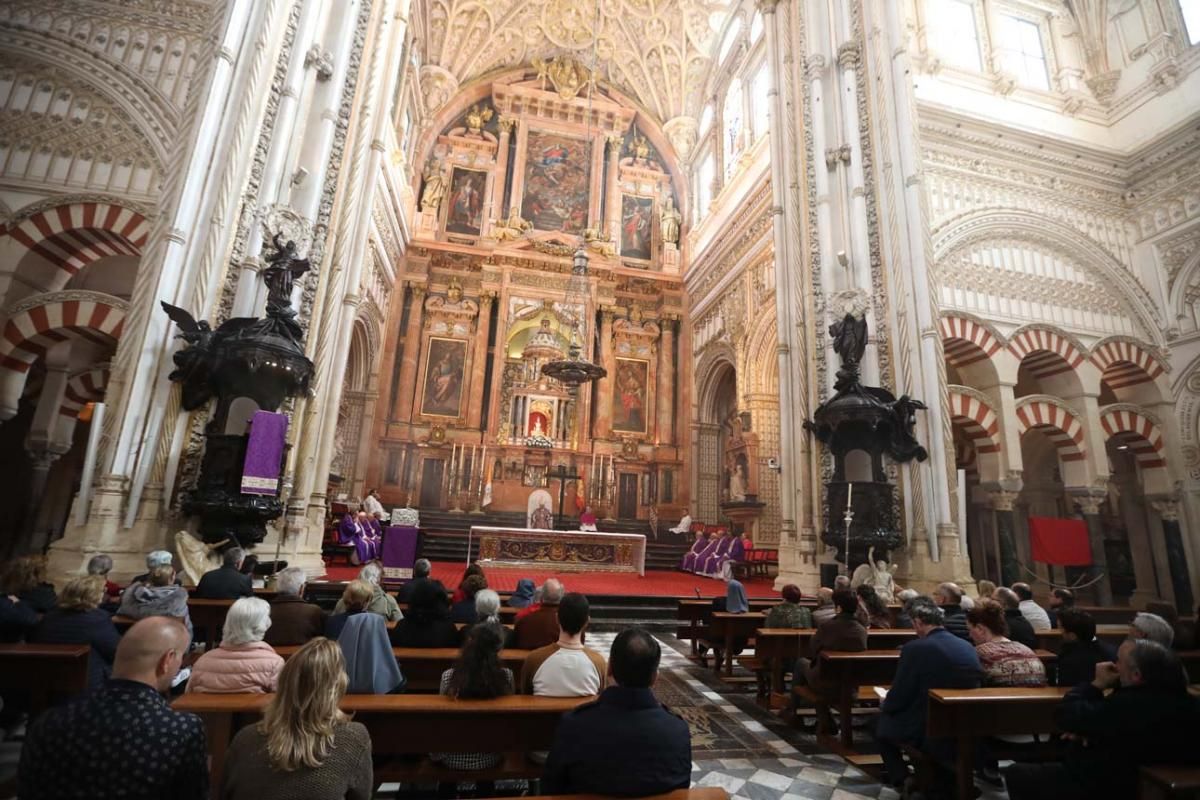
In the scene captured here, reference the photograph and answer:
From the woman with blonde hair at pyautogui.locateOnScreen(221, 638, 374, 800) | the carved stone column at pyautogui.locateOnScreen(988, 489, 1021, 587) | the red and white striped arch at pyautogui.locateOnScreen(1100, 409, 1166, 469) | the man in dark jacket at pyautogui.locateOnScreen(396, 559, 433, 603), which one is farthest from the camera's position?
the red and white striped arch at pyautogui.locateOnScreen(1100, 409, 1166, 469)

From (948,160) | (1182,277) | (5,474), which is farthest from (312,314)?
(1182,277)

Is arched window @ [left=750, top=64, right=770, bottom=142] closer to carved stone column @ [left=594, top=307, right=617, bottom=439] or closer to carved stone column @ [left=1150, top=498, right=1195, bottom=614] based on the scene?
carved stone column @ [left=594, top=307, right=617, bottom=439]

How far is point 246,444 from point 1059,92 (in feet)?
56.1

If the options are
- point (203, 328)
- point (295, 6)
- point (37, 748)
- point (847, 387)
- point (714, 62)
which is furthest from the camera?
point (714, 62)

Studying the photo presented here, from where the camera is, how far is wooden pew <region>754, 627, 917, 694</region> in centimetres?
461

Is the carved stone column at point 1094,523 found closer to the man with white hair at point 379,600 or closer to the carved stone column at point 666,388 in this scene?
the carved stone column at point 666,388

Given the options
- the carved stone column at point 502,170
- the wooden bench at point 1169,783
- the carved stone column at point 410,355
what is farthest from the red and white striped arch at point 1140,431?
the carved stone column at point 502,170

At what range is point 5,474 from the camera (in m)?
10.6

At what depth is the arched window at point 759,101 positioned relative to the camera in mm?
15094

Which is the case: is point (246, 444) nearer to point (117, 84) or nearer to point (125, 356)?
point (125, 356)

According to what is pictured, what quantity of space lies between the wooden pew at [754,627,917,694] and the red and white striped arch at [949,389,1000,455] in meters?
6.94


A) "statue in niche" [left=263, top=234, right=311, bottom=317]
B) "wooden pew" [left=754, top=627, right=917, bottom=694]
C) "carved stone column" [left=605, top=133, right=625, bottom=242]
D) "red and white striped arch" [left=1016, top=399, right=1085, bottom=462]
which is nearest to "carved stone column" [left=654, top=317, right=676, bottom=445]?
"carved stone column" [left=605, top=133, right=625, bottom=242]

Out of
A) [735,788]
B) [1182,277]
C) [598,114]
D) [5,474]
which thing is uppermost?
[598,114]

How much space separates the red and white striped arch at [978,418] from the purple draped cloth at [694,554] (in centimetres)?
565
